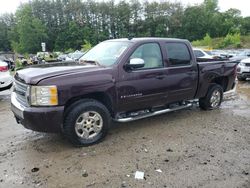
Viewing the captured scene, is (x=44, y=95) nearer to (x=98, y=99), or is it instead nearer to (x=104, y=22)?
(x=98, y=99)

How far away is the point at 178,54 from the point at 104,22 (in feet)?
295

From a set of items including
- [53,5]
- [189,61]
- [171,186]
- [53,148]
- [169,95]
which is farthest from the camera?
[53,5]

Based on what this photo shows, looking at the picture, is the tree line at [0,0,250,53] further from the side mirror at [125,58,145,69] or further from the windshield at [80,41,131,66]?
the side mirror at [125,58,145,69]

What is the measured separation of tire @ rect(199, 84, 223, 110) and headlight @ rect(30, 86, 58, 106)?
163 inches

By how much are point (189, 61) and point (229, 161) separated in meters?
2.71

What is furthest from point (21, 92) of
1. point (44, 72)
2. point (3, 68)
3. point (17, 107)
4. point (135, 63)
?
point (3, 68)

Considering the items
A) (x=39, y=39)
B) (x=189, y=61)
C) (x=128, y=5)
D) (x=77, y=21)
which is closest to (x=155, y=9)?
(x=128, y=5)

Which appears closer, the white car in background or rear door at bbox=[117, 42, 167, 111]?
rear door at bbox=[117, 42, 167, 111]

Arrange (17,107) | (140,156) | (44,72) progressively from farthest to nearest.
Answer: (17,107)
(44,72)
(140,156)

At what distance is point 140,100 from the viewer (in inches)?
211

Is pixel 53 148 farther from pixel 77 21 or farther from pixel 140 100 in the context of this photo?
pixel 77 21

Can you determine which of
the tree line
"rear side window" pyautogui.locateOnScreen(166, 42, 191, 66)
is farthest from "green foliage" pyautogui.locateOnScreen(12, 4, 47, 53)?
"rear side window" pyautogui.locateOnScreen(166, 42, 191, 66)

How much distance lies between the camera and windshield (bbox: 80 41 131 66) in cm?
524

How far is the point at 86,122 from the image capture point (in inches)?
185
